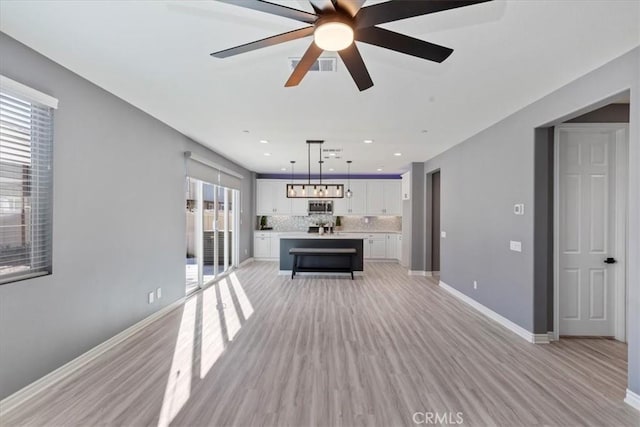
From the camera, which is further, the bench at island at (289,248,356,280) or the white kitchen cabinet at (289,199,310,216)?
the white kitchen cabinet at (289,199,310,216)

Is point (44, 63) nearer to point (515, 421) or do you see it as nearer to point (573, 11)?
point (573, 11)

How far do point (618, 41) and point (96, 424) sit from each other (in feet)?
14.9

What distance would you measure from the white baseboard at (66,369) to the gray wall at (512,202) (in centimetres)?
454

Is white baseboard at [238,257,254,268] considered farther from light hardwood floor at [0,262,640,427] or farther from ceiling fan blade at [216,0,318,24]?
ceiling fan blade at [216,0,318,24]

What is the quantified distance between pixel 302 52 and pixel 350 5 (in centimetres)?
108

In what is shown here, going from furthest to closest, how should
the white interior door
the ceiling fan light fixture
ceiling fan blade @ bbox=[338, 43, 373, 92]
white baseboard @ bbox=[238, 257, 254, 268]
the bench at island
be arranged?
1. white baseboard @ bbox=[238, 257, 254, 268]
2. the bench at island
3. the white interior door
4. ceiling fan blade @ bbox=[338, 43, 373, 92]
5. the ceiling fan light fixture

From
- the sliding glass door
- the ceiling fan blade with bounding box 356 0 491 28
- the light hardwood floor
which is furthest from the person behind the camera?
the sliding glass door

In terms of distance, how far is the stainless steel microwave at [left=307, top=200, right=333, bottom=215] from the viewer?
927 cm

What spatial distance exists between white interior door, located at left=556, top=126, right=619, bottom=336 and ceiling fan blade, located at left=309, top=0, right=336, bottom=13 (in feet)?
11.0

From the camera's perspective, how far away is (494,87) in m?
2.94

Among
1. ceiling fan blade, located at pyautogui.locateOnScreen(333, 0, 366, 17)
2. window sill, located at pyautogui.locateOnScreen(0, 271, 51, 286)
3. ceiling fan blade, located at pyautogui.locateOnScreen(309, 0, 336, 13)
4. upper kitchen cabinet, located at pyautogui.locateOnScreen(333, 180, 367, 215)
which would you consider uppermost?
ceiling fan blade, located at pyautogui.locateOnScreen(309, 0, 336, 13)

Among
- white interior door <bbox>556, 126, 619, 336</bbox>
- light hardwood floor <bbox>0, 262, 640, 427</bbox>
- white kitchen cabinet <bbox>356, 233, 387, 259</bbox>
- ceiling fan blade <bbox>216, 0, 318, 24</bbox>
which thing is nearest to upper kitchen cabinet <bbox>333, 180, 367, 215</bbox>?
white kitchen cabinet <bbox>356, 233, 387, 259</bbox>

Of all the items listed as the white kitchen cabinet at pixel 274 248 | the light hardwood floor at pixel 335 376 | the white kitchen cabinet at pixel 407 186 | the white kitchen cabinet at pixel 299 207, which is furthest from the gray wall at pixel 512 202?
the white kitchen cabinet at pixel 274 248

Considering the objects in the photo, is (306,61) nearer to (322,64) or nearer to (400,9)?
(400,9)
